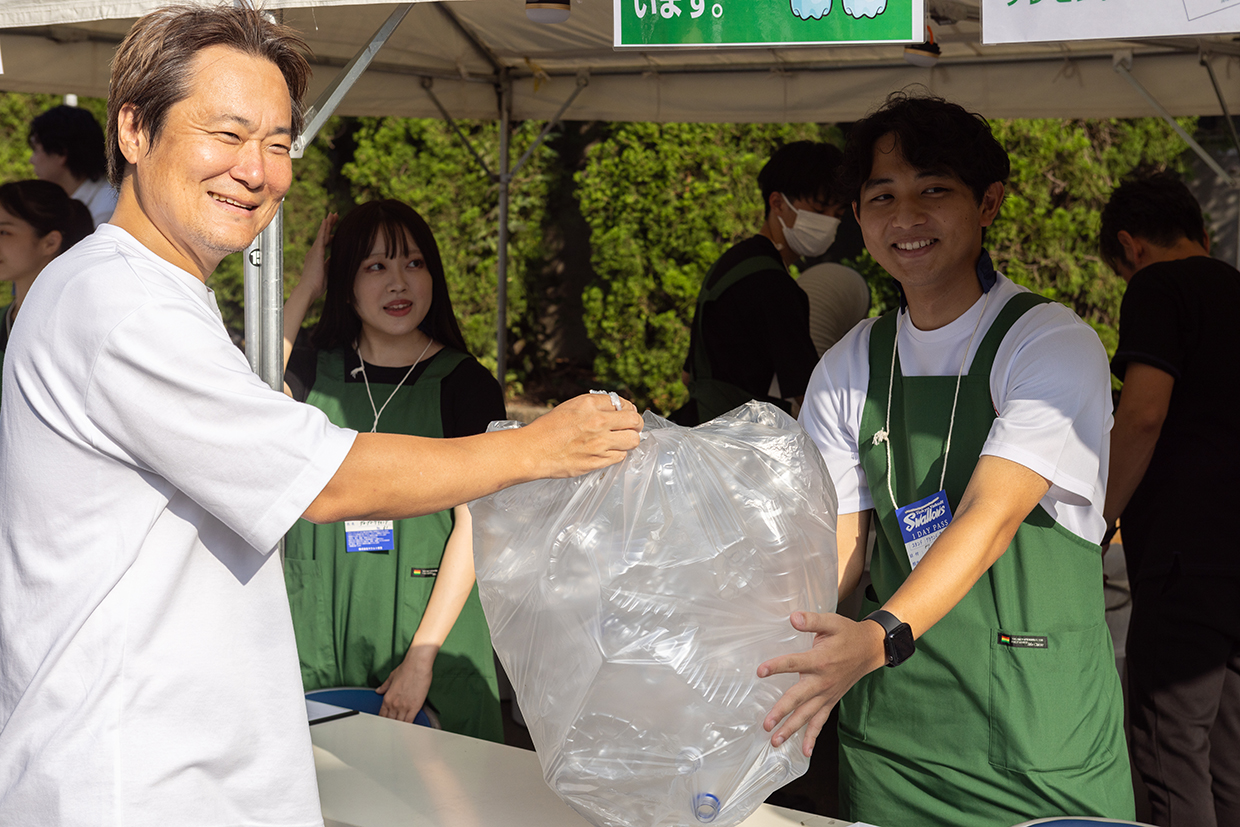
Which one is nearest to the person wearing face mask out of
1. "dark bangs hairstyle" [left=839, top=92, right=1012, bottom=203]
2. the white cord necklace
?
the white cord necklace

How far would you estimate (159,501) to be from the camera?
100 cm

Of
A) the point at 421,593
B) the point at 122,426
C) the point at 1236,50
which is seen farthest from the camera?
the point at 1236,50

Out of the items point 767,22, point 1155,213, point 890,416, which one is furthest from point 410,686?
point 1155,213

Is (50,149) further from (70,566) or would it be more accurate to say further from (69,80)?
(70,566)

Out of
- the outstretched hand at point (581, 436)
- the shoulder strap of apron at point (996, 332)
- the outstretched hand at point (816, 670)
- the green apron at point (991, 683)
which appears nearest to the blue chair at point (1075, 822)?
the green apron at point (991, 683)

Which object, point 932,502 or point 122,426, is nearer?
point 122,426

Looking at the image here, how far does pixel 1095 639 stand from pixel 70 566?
52.1 inches

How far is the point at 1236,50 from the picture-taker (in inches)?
134

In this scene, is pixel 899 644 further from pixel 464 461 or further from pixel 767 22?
pixel 767 22

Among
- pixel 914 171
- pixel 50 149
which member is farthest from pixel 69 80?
pixel 914 171

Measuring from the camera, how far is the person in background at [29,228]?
11.1 feet

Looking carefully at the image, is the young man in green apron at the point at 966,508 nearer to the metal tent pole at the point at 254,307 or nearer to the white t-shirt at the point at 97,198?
the metal tent pole at the point at 254,307

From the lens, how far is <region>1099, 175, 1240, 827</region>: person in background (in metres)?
2.37

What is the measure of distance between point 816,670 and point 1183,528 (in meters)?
1.71
